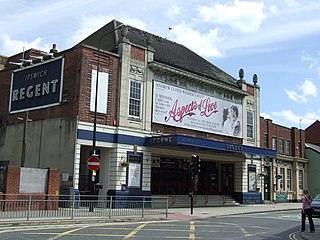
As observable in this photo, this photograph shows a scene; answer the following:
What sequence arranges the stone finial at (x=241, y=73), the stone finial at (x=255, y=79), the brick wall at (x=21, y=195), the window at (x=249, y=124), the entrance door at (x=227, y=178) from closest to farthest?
the brick wall at (x=21, y=195) → the entrance door at (x=227, y=178) → the stone finial at (x=241, y=73) → the window at (x=249, y=124) → the stone finial at (x=255, y=79)

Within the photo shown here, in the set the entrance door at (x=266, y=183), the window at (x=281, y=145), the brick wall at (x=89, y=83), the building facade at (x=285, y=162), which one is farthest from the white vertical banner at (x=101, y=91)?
the window at (x=281, y=145)

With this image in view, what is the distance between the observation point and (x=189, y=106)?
114 feet

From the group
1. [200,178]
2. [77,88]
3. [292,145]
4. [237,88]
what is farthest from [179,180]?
[292,145]

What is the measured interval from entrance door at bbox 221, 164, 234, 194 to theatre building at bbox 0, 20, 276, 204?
0.73 m

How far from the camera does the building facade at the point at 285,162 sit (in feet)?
151

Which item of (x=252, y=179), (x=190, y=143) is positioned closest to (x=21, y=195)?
(x=190, y=143)

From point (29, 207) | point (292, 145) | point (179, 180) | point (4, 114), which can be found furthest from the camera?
point (292, 145)

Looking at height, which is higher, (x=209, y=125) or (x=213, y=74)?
(x=213, y=74)

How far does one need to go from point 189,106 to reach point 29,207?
1856 centimetres

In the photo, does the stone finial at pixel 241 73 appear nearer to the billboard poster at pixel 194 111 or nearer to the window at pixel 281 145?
the billboard poster at pixel 194 111

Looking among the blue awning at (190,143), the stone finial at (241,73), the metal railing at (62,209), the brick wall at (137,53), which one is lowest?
the metal railing at (62,209)

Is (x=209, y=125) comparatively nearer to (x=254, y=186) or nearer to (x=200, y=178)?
(x=200, y=178)

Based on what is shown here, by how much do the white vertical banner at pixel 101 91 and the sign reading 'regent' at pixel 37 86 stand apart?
2472 millimetres

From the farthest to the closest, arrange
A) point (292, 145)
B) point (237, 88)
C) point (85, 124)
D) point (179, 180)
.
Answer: point (292, 145)
point (237, 88)
point (179, 180)
point (85, 124)
